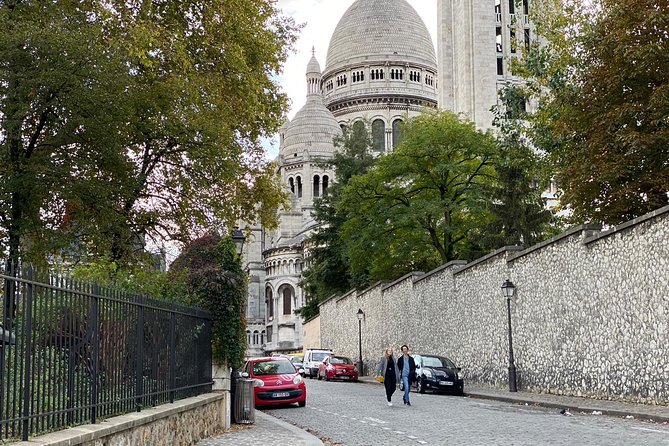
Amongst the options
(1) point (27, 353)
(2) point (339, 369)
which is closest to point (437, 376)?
(2) point (339, 369)

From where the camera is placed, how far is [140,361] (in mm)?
11078

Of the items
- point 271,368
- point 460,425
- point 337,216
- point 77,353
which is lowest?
point 460,425

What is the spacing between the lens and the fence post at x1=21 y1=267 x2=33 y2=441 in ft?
23.9

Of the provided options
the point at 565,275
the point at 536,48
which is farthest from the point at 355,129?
the point at 565,275

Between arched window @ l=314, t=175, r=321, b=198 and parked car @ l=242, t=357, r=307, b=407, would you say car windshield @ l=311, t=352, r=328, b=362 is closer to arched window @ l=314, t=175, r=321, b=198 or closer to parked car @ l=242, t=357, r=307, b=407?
parked car @ l=242, t=357, r=307, b=407

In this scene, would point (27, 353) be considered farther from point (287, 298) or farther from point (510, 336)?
point (287, 298)

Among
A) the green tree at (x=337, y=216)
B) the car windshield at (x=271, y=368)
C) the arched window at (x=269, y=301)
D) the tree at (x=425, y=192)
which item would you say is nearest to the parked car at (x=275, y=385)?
the car windshield at (x=271, y=368)

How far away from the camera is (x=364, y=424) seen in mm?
16516

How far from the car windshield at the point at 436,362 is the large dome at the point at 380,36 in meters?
102

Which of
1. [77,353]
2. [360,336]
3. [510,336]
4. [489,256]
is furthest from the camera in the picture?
[360,336]

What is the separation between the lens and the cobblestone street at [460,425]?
41.7ft

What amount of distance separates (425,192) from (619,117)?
2037 cm

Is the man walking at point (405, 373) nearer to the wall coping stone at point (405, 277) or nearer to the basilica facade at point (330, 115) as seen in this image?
the wall coping stone at point (405, 277)

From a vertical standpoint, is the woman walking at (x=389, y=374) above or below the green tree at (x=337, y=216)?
below
